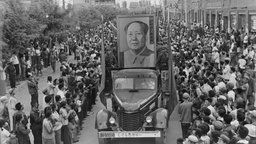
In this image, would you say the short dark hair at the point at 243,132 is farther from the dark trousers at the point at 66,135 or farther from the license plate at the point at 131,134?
the dark trousers at the point at 66,135

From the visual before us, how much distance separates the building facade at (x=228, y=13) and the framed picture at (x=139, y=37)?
1813 cm

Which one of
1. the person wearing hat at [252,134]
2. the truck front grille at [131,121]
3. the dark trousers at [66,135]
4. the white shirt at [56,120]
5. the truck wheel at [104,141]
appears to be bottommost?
the truck wheel at [104,141]

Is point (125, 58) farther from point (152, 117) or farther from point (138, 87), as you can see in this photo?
point (152, 117)

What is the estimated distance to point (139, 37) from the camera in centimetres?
1795

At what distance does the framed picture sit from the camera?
17906mm

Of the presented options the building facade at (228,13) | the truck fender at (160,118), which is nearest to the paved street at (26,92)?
the truck fender at (160,118)

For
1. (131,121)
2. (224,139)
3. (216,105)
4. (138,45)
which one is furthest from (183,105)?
(138,45)

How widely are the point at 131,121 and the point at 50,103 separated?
2.58 meters

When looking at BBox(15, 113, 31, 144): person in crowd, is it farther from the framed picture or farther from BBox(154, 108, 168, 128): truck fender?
the framed picture

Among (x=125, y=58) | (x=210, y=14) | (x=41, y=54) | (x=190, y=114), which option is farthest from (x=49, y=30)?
(x=210, y=14)

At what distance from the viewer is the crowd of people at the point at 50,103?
455 inches

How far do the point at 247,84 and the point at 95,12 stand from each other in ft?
127

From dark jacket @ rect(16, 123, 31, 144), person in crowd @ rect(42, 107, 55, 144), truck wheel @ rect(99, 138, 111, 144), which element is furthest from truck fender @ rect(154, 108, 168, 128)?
dark jacket @ rect(16, 123, 31, 144)

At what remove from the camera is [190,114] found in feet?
41.2
